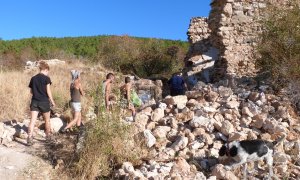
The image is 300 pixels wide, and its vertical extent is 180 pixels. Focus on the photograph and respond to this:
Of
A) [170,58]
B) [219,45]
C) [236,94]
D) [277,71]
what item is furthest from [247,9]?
[170,58]

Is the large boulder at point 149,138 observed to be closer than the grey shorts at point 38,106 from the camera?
Yes

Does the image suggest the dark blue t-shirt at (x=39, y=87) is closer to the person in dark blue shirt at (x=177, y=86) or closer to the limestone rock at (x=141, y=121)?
the limestone rock at (x=141, y=121)

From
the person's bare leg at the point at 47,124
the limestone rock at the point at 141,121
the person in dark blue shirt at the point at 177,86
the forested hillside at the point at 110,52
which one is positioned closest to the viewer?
the limestone rock at the point at 141,121

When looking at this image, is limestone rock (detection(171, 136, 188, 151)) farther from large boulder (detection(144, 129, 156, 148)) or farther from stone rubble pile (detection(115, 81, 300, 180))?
large boulder (detection(144, 129, 156, 148))

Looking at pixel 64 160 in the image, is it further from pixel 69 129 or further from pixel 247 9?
pixel 247 9

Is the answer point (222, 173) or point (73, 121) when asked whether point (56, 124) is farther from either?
point (222, 173)

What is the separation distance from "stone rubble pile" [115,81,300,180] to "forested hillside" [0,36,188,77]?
22.2ft

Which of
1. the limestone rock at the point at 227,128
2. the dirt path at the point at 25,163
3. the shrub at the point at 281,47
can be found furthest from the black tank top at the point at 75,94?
the shrub at the point at 281,47

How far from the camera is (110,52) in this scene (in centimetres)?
2452

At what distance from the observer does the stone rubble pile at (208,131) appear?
5699mm

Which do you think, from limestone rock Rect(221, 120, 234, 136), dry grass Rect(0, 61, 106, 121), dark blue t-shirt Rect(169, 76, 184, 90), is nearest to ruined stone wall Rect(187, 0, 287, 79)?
dark blue t-shirt Rect(169, 76, 184, 90)

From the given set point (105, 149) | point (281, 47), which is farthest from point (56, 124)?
point (281, 47)

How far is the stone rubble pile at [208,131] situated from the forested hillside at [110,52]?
676cm

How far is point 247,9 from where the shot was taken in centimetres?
1116
